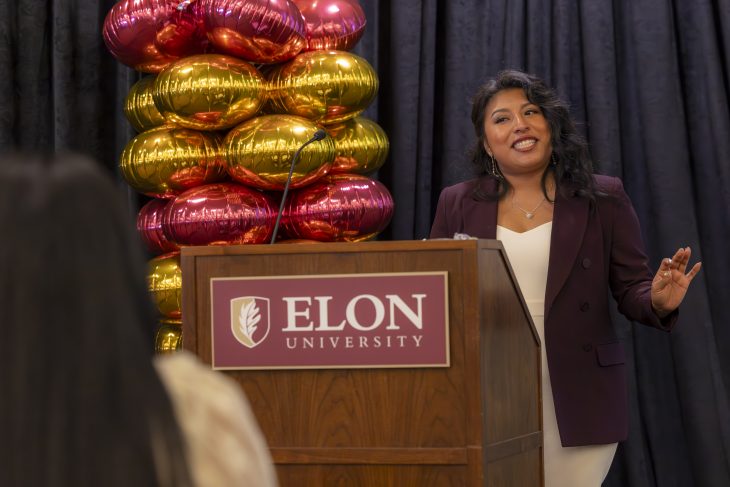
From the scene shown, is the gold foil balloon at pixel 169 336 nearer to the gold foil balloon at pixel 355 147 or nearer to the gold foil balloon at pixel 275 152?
the gold foil balloon at pixel 275 152

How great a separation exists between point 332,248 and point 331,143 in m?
1.58

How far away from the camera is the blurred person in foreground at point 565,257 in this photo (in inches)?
113

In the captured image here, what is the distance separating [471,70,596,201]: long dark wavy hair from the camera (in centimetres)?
309

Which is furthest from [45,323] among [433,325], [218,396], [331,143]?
[331,143]

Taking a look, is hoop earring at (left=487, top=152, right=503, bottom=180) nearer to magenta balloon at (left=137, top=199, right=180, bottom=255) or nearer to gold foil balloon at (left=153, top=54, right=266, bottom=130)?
gold foil balloon at (left=153, top=54, right=266, bottom=130)

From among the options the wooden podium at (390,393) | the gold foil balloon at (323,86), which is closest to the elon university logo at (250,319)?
the wooden podium at (390,393)

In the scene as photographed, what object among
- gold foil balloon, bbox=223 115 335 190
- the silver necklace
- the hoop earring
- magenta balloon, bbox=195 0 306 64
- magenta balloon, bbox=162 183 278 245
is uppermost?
magenta balloon, bbox=195 0 306 64

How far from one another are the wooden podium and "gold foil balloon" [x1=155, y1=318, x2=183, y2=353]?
155 cm

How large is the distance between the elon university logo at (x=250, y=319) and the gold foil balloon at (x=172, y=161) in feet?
5.39

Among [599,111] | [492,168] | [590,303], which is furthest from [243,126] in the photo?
[599,111]

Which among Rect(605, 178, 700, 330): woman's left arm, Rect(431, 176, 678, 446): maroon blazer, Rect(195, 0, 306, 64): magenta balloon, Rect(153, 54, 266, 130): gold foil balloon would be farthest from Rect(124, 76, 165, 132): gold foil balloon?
Rect(605, 178, 700, 330): woman's left arm

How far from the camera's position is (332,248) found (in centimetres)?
215

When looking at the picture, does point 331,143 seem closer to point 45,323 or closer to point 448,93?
point 448,93

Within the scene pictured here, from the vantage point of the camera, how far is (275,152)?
11.7 feet
